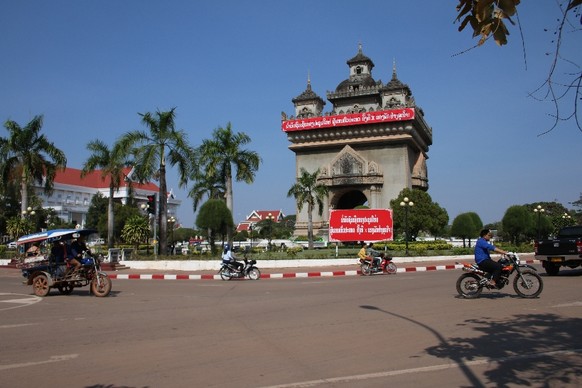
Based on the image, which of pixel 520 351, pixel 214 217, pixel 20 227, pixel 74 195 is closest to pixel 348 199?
pixel 214 217

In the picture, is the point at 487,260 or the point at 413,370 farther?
the point at 487,260

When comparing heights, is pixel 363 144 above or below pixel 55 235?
above

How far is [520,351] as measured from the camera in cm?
589

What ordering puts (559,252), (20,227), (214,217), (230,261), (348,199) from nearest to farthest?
(559,252) < (230,261) < (214,217) < (20,227) < (348,199)

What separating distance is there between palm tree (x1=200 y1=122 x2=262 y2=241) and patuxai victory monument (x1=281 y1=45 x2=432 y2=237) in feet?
80.0

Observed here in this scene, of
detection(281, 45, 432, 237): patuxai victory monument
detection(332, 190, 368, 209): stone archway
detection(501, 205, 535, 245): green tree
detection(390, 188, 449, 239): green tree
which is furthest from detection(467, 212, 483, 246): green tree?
detection(332, 190, 368, 209): stone archway

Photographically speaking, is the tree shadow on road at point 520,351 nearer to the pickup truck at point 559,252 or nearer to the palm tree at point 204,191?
the pickup truck at point 559,252

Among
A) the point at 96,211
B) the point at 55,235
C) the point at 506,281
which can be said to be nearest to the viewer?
the point at 506,281

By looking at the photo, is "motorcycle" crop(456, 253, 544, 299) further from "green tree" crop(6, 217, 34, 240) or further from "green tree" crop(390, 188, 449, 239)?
"green tree" crop(390, 188, 449, 239)

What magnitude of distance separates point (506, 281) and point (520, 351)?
533 cm

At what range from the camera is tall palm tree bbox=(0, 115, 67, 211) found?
3127 cm

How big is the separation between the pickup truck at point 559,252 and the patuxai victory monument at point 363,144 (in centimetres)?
3797

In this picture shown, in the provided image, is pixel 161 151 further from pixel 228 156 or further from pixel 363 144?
pixel 363 144

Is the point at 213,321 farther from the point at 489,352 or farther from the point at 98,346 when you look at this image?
the point at 489,352
